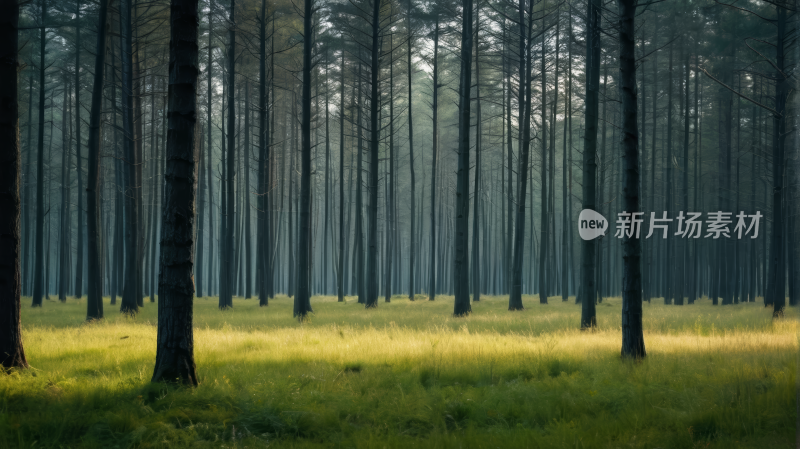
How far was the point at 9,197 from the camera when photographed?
6035mm

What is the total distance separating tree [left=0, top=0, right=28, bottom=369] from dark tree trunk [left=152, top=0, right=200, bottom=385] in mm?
2211

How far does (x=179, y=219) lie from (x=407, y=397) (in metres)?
3.33

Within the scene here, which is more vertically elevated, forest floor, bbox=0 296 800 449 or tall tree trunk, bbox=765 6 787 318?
tall tree trunk, bbox=765 6 787 318

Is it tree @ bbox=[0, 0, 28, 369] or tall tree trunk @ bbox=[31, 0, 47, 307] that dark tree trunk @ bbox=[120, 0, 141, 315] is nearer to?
tall tree trunk @ bbox=[31, 0, 47, 307]

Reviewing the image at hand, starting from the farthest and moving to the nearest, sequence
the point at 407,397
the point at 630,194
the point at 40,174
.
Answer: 1. the point at 40,174
2. the point at 630,194
3. the point at 407,397

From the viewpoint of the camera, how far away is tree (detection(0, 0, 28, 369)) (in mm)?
5945

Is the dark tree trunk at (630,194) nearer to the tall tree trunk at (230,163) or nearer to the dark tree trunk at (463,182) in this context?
the dark tree trunk at (463,182)

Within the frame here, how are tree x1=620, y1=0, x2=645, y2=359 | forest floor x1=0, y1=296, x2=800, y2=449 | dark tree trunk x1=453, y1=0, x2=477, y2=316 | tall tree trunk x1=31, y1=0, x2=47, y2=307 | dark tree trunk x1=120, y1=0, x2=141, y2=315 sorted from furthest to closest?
1. tall tree trunk x1=31, y1=0, x2=47, y2=307
2. dark tree trunk x1=120, y1=0, x2=141, y2=315
3. dark tree trunk x1=453, y1=0, x2=477, y2=316
4. tree x1=620, y1=0, x2=645, y2=359
5. forest floor x1=0, y1=296, x2=800, y2=449

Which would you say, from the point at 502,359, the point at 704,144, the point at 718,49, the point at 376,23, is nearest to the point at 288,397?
the point at 502,359

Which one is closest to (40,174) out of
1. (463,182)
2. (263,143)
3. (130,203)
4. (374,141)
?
(130,203)

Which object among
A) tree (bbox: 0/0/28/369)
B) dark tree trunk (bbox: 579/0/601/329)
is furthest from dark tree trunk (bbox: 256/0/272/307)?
dark tree trunk (bbox: 579/0/601/329)

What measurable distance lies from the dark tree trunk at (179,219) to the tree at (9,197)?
2211 mm

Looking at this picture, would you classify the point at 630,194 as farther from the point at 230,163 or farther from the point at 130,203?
the point at 130,203

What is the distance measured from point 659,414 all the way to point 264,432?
13.3ft
